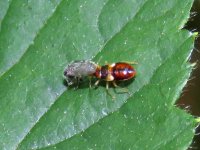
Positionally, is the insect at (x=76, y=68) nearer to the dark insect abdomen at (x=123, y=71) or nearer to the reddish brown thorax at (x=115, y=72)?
the reddish brown thorax at (x=115, y=72)

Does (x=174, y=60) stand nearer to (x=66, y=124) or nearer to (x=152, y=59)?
(x=152, y=59)

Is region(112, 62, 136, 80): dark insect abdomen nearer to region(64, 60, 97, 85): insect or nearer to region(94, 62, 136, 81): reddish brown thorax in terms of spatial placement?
region(94, 62, 136, 81): reddish brown thorax

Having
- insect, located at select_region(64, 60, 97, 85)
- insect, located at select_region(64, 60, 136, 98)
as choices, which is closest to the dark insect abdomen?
insect, located at select_region(64, 60, 136, 98)

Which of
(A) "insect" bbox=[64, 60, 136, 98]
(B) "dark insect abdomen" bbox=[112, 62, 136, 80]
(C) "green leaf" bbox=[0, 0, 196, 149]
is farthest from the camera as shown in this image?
(A) "insect" bbox=[64, 60, 136, 98]

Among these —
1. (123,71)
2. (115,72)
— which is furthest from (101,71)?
(123,71)

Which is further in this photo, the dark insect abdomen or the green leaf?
the dark insect abdomen

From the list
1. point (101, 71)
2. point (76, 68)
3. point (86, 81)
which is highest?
point (76, 68)

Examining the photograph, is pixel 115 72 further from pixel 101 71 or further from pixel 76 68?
pixel 76 68
